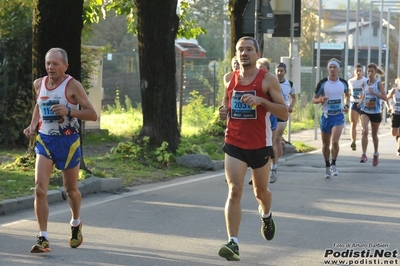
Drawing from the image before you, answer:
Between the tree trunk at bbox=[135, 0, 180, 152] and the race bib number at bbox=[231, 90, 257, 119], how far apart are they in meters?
8.60

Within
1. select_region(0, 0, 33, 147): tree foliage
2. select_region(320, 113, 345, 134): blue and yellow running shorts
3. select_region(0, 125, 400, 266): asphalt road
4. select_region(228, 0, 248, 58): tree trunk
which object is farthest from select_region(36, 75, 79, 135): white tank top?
select_region(228, 0, 248, 58): tree trunk

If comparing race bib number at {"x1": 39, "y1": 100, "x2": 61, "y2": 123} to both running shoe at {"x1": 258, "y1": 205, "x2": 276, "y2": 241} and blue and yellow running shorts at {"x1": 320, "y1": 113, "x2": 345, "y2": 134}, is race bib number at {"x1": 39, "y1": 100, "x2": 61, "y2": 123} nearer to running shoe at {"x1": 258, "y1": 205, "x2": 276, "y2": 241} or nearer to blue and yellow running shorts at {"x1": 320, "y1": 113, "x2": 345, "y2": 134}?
running shoe at {"x1": 258, "y1": 205, "x2": 276, "y2": 241}

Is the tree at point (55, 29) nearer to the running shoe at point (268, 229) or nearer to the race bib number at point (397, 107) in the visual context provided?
the running shoe at point (268, 229)

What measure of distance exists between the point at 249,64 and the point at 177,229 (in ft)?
7.94

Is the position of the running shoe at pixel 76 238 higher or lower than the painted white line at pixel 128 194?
higher

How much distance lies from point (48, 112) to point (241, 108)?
72.2 inches

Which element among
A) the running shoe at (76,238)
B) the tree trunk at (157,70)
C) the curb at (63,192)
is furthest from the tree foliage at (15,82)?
the running shoe at (76,238)

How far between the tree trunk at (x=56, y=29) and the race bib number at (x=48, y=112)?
15.9 feet

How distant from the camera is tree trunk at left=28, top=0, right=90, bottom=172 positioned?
1302cm

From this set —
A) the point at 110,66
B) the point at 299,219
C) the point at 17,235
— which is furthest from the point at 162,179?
the point at 110,66

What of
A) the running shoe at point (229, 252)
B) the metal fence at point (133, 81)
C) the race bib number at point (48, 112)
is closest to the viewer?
the running shoe at point (229, 252)

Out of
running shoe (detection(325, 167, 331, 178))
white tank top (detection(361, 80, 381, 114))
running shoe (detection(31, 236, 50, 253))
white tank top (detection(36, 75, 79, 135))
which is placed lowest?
running shoe (detection(325, 167, 331, 178))

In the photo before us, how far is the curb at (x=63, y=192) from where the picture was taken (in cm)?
1074

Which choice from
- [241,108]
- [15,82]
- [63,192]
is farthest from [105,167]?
[241,108]
